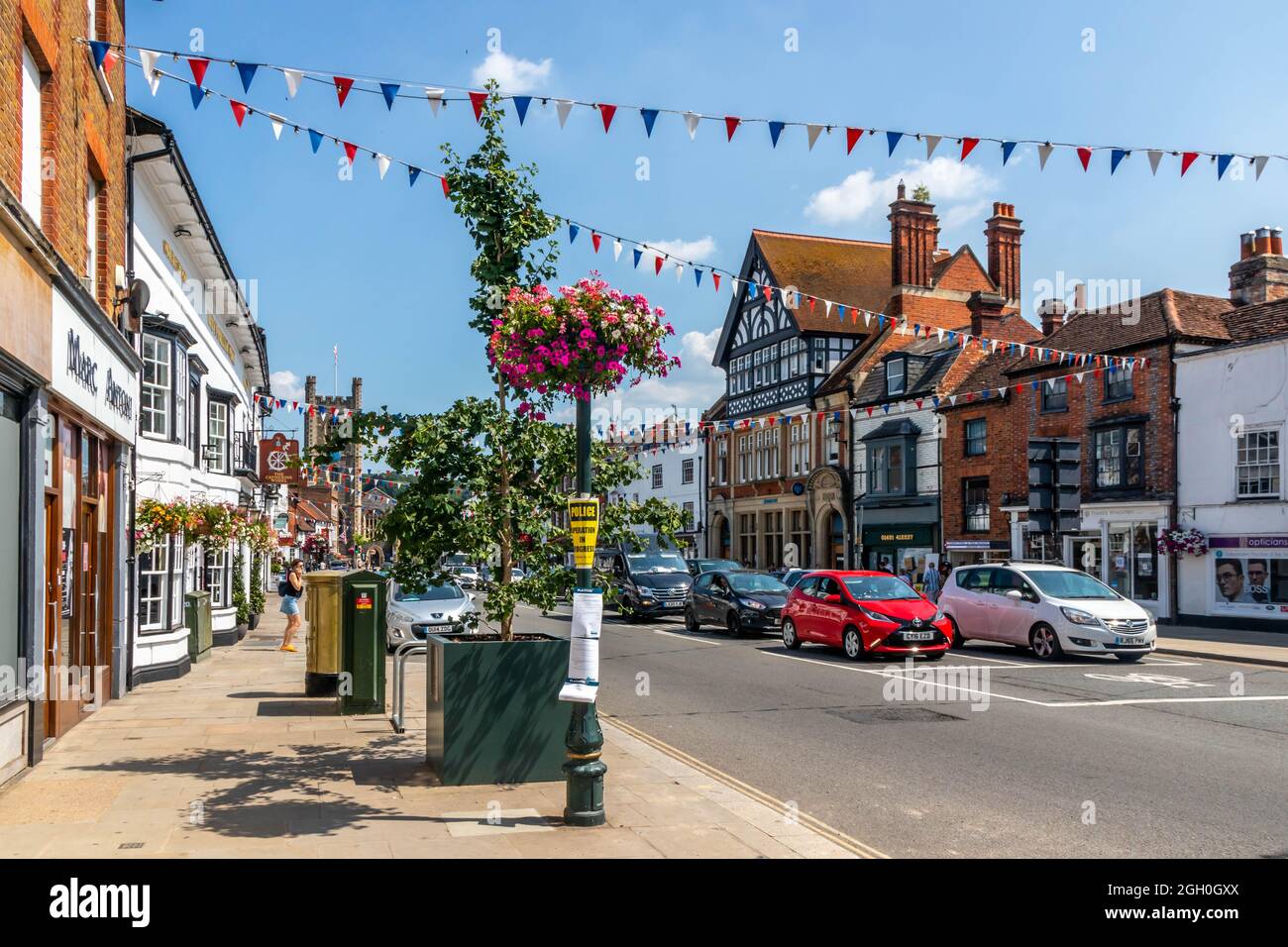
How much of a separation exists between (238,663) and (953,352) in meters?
27.6

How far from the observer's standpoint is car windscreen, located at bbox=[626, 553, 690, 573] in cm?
3031

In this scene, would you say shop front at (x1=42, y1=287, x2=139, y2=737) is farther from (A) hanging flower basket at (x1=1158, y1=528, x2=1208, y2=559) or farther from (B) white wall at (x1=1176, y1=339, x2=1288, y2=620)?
(B) white wall at (x1=1176, y1=339, x2=1288, y2=620)

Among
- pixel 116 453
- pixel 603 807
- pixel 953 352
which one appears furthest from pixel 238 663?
pixel 953 352

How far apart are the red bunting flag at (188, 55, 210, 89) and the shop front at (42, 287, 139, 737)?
7.44ft

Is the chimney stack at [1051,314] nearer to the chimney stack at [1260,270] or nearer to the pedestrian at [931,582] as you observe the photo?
the chimney stack at [1260,270]

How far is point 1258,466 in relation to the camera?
2527 centimetres

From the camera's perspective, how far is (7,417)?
8.52 meters

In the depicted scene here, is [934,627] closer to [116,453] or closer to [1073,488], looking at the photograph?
[1073,488]

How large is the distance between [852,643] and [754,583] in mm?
6427

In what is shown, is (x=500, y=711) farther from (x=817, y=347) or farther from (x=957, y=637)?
(x=817, y=347)

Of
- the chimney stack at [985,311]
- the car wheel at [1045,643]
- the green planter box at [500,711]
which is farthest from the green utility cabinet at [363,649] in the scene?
the chimney stack at [985,311]

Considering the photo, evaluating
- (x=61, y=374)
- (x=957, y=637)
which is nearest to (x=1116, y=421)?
(x=957, y=637)

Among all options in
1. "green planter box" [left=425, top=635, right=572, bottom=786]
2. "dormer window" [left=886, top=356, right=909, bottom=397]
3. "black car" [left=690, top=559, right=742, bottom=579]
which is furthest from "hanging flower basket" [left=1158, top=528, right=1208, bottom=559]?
"green planter box" [left=425, top=635, right=572, bottom=786]

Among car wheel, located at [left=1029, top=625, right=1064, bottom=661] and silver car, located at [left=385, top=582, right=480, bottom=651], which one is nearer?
car wheel, located at [left=1029, top=625, right=1064, bottom=661]
